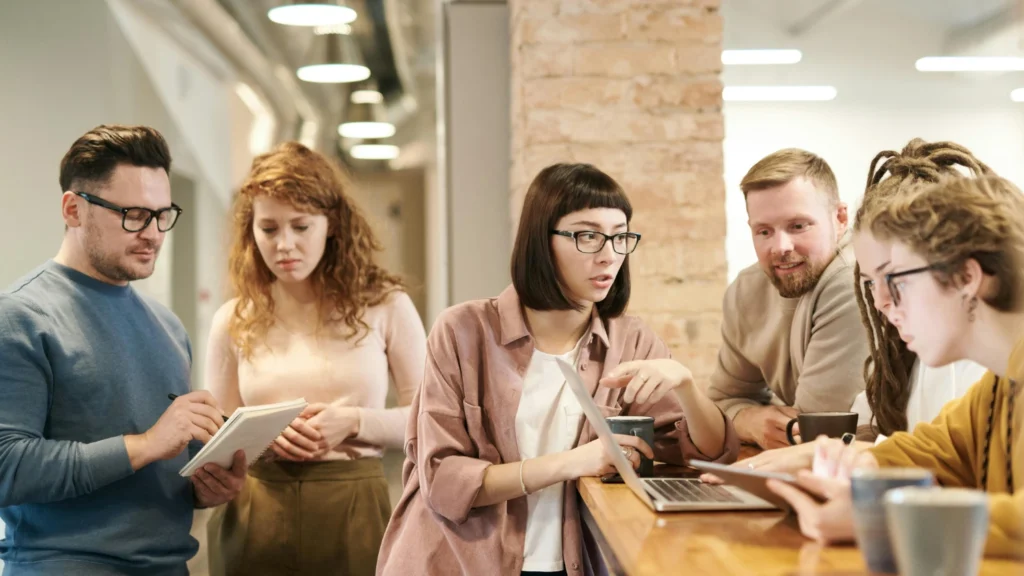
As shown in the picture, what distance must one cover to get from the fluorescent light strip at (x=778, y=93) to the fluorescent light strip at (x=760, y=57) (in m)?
0.09

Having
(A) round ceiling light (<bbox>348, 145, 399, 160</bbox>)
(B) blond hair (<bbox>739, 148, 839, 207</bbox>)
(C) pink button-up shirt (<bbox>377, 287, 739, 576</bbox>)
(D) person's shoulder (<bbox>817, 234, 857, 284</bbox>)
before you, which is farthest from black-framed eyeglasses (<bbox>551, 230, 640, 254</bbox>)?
(A) round ceiling light (<bbox>348, 145, 399, 160</bbox>)

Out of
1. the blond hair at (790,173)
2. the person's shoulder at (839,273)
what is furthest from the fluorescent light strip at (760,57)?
the person's shoulder at (839,273)

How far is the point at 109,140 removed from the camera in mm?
2271

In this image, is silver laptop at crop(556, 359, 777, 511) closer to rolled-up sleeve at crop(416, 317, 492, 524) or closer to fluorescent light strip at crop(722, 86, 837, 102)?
rolled-up sleeve at crop(416, 317, 492, 524)

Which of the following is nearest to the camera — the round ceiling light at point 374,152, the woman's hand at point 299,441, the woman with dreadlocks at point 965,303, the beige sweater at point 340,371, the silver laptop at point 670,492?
the woman with dreadlocks at point 965,303

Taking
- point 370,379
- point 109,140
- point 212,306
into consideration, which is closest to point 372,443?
point 370,379

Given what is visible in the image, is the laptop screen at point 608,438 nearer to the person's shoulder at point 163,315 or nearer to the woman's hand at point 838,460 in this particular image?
the woman's hand at point 838,460

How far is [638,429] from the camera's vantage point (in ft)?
6.22

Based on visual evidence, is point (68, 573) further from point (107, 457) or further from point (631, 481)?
point (631, 481)

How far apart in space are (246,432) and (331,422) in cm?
44

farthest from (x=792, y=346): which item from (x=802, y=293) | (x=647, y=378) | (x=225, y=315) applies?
(x=225, y=315)

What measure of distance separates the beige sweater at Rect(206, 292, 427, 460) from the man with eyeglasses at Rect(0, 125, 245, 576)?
317mm

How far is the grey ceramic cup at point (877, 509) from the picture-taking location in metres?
1.05

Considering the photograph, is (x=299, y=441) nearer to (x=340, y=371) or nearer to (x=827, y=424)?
(x=340, y=371)
